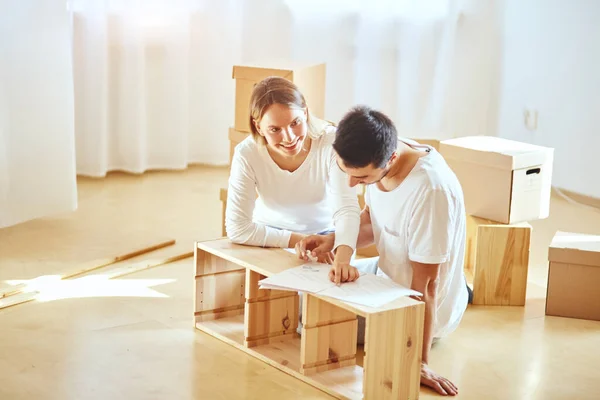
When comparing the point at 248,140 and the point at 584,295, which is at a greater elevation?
the point at 248,140

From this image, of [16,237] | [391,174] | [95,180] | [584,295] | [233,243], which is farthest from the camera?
[95,180]

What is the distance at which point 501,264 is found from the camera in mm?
2934

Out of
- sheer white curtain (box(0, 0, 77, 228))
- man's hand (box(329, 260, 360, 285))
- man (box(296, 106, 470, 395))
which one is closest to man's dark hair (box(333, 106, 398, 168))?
man (box(296, 106, 470, 395))

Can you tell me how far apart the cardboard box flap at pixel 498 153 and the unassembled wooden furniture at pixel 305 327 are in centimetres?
89

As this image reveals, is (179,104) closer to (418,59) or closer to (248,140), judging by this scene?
(418,59)

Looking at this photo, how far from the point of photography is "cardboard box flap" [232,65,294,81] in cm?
329

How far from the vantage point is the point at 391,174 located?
228 centimetres

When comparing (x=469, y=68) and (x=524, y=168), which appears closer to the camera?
(x=524, y=168)

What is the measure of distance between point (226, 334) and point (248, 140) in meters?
0.55

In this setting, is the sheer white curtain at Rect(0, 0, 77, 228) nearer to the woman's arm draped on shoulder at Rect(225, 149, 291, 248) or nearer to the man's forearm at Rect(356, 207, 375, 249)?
the woman's arm draped on shoulder at Rect(225, 149, 291, 248)

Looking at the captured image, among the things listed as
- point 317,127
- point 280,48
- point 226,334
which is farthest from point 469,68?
point 226,334

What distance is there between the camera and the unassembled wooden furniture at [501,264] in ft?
9.60

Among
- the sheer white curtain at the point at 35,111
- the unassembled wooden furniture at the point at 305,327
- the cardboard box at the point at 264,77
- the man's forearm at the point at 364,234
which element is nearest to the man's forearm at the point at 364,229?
the man's forearm at the point at 364,234

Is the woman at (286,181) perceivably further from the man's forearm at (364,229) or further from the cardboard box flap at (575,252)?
the cardboard box flap at (575,252)
